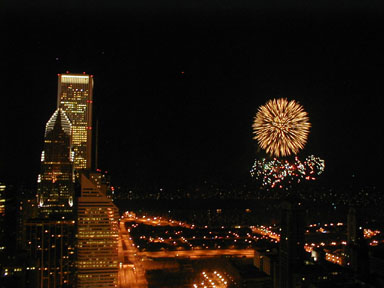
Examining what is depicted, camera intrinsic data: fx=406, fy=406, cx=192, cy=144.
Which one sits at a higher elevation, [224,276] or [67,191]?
[67,191]

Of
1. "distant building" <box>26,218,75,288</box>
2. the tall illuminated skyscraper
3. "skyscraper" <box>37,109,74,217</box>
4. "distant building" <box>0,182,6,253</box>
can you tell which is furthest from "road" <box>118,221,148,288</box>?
the tall illuminated skyscraper

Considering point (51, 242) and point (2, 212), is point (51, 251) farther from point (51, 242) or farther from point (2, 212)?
point (2, 212)

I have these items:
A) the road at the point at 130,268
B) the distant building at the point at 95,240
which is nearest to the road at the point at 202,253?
the road at the point at 130,268

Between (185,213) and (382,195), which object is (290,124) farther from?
(185,213)

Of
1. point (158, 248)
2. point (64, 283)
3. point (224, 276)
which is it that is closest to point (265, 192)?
point (158, 248)

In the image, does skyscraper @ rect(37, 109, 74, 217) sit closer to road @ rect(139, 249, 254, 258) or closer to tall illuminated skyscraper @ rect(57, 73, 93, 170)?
tall illuminated skyscraper @ rect(57, 73, 93, 170)

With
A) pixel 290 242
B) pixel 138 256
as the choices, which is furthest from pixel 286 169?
pixel 138 256
